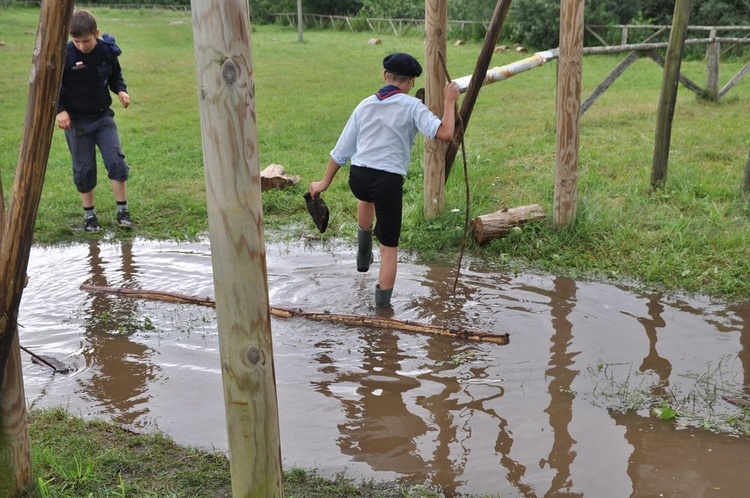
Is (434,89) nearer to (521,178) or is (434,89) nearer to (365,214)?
(365,214)

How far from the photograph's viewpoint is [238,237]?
2.77m

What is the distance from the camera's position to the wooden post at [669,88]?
281 inches

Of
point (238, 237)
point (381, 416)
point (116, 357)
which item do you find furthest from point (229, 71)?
point (116, 357)

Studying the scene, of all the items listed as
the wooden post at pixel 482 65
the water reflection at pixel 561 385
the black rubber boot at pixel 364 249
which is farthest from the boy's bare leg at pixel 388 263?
the water reflection at pixel 561 385

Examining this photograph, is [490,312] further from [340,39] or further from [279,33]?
[279,33]

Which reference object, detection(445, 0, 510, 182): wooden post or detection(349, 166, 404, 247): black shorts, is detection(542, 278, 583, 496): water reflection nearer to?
detection(349, 166, 404, 247): black shorts

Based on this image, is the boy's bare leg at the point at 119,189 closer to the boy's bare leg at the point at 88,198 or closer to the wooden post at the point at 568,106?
the boy's bare leg at the point at 88,198

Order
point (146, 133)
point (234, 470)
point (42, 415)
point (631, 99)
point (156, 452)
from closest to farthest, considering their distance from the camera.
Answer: point (234, 470), point (156, 452), point (42, 415), point (146, 133), point (631, 99)

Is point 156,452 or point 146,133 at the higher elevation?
point 146,133

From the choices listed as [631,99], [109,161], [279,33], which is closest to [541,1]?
[631,99]

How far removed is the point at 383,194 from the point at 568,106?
6.93 ft

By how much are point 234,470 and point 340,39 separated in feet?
105

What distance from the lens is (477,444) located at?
155 inches

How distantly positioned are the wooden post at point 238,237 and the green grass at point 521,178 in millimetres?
3893
